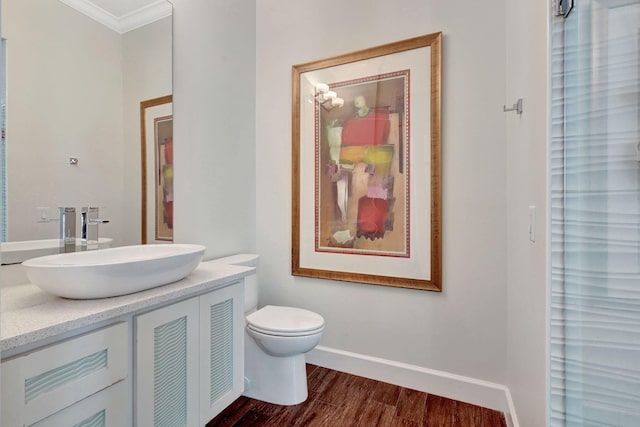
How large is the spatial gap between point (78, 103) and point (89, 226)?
0.54 metres

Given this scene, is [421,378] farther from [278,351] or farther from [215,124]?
[215,124]

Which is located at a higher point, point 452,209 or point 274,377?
point 452,209

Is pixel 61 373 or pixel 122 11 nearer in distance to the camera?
pixel 61 373

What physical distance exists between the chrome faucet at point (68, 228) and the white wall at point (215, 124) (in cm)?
52

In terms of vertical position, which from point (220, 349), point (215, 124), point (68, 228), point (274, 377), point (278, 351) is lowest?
point (274, 377)

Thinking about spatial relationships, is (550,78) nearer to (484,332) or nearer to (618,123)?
(618,123)

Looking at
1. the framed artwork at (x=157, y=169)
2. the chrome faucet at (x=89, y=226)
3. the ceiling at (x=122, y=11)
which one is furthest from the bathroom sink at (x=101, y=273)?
the ceiling at (x=122, y=11)

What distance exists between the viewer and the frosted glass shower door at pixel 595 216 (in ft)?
2.14

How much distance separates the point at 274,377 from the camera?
5.93 feet

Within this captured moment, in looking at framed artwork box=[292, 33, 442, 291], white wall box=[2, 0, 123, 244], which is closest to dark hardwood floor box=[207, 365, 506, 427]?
framed artwork box=[292, 33, 442, 291]

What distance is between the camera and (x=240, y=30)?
2311 mm

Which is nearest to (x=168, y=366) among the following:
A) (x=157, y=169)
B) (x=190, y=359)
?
(x=190, y=359)

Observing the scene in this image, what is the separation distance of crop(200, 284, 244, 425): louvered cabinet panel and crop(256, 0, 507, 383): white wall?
800 mm

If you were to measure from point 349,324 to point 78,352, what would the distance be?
5.10 feet
